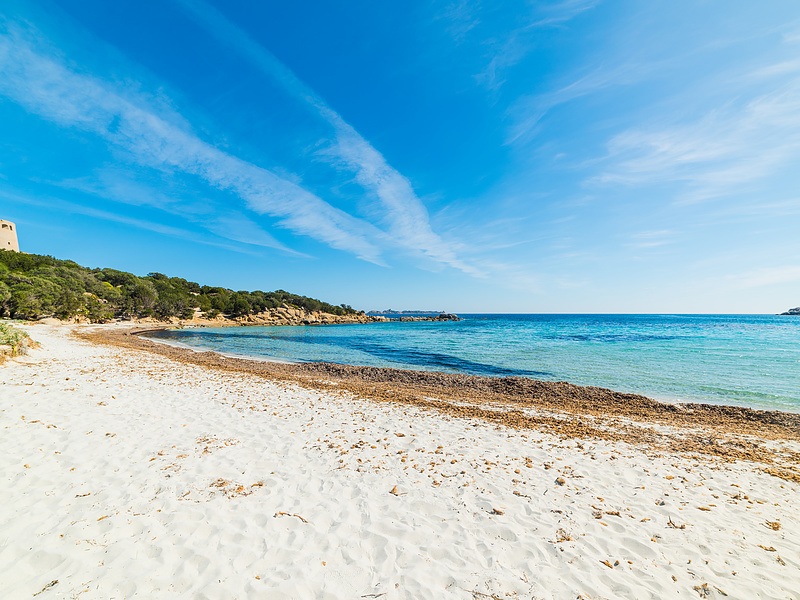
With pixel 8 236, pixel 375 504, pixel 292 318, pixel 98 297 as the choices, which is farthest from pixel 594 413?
pixel 8 236

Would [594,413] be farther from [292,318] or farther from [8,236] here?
[8,236]

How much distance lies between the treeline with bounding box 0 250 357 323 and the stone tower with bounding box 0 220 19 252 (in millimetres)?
6907

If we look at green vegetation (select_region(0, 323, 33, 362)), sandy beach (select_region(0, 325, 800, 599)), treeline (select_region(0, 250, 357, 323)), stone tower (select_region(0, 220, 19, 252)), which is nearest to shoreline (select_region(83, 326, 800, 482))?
sandy beach (select_region(0, 325, 800, 599))

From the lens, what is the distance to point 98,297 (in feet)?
177

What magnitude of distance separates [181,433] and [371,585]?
5.78 metres

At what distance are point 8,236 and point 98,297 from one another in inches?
1293

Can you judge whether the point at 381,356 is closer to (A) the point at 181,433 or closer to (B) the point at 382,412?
(B) the point at 382,412

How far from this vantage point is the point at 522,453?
22.4ft

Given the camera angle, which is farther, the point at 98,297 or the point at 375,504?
the point at 98,297

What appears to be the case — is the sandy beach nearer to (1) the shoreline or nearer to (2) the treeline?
(1) the shoreline

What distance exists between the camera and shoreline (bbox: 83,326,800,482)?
7.93 metres

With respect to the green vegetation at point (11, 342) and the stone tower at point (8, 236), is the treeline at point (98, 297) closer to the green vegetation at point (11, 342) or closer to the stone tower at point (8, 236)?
the stone tower at point (8, 236)

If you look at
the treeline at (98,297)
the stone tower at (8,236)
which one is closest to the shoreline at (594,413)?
the treeline at (98,297)

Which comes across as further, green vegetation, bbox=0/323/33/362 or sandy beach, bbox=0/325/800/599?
green vegetation, bbox=0/323/33/362
